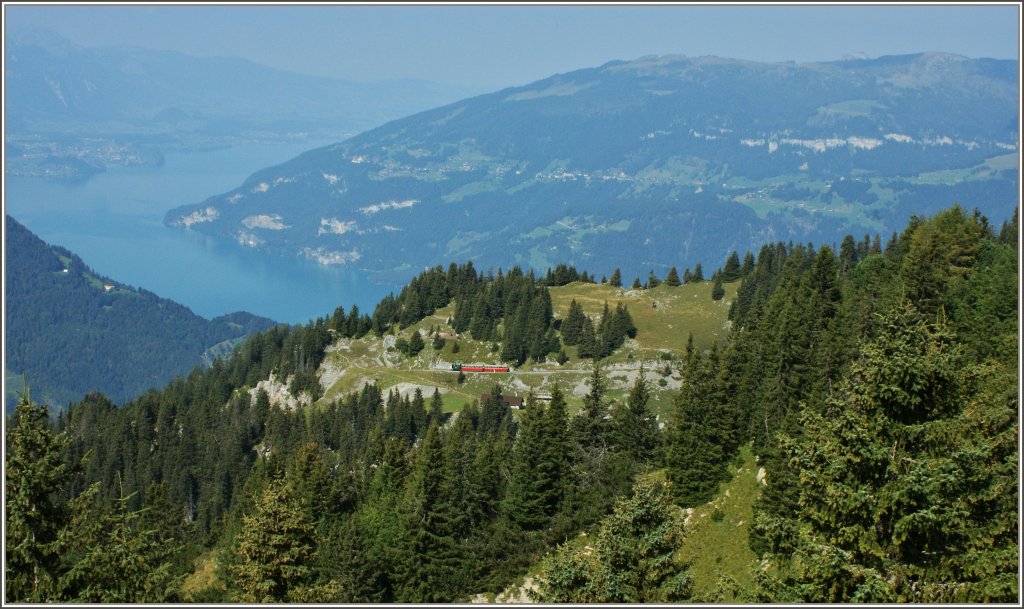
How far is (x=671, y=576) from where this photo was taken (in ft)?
79.4

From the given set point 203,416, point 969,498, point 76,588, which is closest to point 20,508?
point 76,588

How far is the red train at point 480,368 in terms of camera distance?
123 m

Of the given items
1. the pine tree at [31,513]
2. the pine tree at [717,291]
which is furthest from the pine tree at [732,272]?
the pine tree at [31,513]

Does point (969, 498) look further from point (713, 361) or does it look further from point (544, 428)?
point (713, 361)

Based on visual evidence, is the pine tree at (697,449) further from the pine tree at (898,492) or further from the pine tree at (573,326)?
the pine tree at (573,326)

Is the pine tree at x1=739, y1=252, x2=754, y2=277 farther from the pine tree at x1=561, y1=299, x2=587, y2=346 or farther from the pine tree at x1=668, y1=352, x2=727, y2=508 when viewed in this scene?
the pine tree at x1=668, y1=352, x2=727, y2=508

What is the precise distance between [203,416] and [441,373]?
3528 cm

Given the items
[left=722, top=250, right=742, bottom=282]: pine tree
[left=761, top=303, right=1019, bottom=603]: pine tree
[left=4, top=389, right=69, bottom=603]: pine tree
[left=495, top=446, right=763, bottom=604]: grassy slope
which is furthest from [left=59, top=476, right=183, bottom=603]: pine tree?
[left=722, top=250, right=742, bottom=282]: pine tree

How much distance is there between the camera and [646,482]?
26.1m

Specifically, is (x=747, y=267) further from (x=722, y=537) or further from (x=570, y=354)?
(x=722, y=537)

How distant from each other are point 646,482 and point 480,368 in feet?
323

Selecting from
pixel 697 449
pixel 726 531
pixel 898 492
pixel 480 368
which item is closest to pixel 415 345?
pixel 480 368

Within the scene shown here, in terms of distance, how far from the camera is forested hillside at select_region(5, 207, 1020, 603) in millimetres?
17625

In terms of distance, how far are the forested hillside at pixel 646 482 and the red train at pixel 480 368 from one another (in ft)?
31.9
